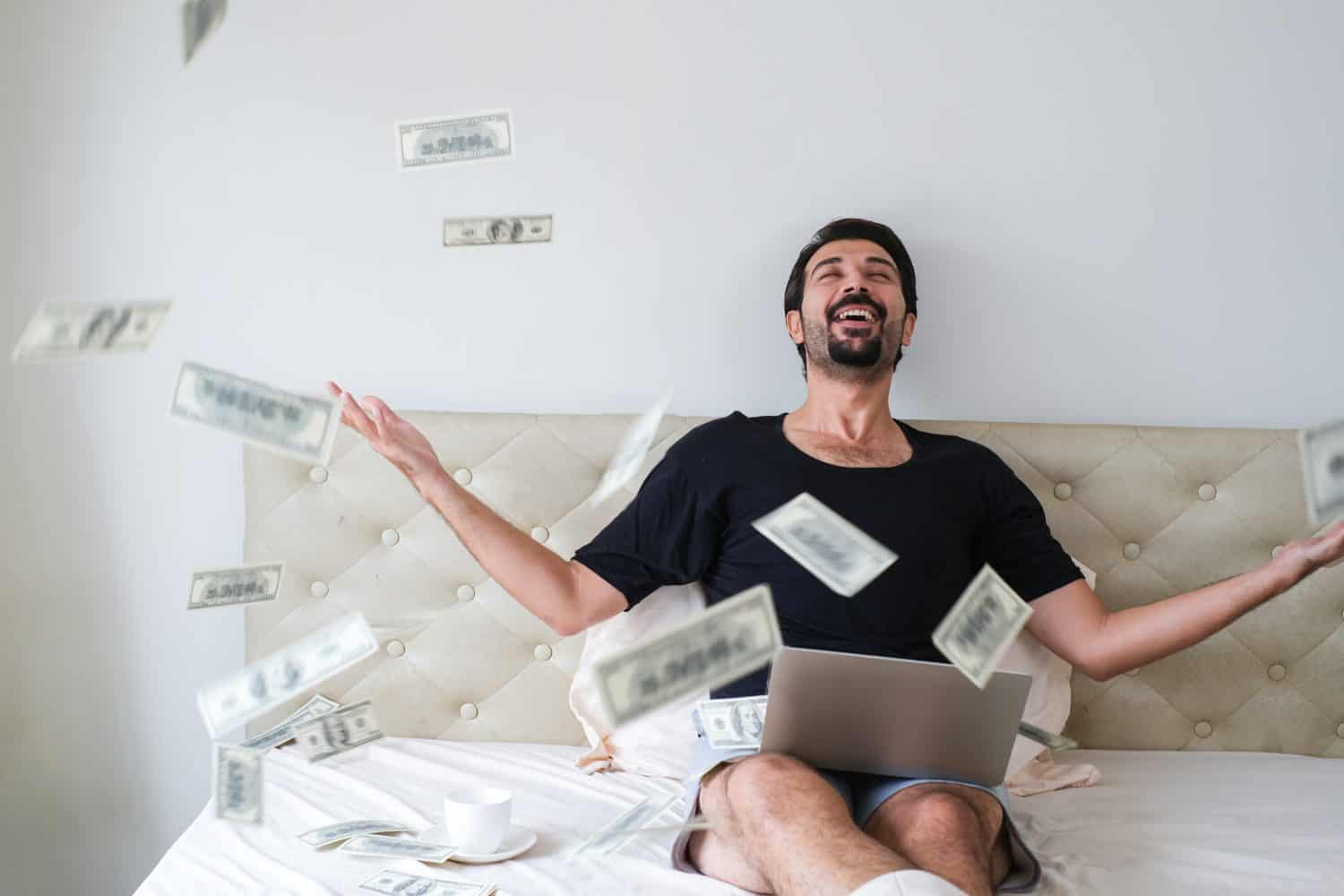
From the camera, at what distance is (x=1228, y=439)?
2.04m

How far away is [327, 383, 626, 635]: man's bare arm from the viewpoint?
168 centimetres

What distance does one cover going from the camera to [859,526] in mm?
1792

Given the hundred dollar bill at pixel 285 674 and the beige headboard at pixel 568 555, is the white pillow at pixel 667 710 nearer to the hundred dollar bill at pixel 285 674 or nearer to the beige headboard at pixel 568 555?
the beige headboard at pixel 568 555

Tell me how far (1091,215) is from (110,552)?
1.94m

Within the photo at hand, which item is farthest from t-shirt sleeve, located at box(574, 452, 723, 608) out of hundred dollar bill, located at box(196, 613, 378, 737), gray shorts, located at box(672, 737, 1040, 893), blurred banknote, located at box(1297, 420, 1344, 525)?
blurred banknote, located at box(1297, 420, 1344, 525)

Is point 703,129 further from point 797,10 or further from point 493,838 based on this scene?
point 493,838

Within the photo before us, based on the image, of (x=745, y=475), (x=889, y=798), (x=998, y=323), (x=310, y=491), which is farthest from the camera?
Answer: (x=998, y=323)

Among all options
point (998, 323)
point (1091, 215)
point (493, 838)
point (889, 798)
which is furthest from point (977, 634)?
point (1091, 215)

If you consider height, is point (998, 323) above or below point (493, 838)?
above

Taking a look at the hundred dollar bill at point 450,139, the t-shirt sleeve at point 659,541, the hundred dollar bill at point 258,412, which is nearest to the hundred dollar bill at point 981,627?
the t-shirt sleeve at point 659,541

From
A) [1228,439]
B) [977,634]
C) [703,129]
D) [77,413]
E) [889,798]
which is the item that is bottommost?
[889,798]

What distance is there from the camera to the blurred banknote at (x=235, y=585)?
5.87 ft

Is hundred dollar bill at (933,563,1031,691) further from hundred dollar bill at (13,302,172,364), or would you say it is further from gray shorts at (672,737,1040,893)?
hundred dollar bill at (13,302,172,364)

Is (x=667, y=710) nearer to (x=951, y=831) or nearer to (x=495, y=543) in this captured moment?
(x=495, y=543)
